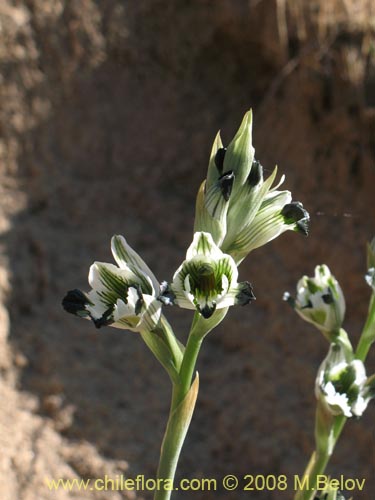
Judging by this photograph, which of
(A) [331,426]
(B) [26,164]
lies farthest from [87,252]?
(A) [331,426]

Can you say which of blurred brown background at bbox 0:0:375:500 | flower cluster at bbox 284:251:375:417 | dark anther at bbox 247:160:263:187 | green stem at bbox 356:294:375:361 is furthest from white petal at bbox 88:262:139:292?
blurred brown background at bbox 0:0:375:500

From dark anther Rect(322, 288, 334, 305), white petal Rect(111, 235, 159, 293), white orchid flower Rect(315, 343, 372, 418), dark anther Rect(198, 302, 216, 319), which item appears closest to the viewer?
dark anther Rect(198, 302, 216, 319)

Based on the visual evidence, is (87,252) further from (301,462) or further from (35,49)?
(301,462)

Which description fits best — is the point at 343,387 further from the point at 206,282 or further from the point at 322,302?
the point at 206,282

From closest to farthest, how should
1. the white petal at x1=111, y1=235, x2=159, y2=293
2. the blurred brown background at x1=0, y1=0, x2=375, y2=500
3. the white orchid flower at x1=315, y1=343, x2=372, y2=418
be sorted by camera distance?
1. the white petal at x1=111, y1=235, x2=159, y2=293
2. the white orchid flower at x1=315, y1=343, x2=372, y2=418
3. the blurred brown background at x1=0, y1=0, x2=375, y2=500

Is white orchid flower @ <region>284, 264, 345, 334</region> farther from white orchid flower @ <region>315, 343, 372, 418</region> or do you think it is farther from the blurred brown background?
the blurred brown background

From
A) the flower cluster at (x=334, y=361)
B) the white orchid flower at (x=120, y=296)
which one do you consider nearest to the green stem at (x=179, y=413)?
the white orchid flower at (x=120, y=296)
